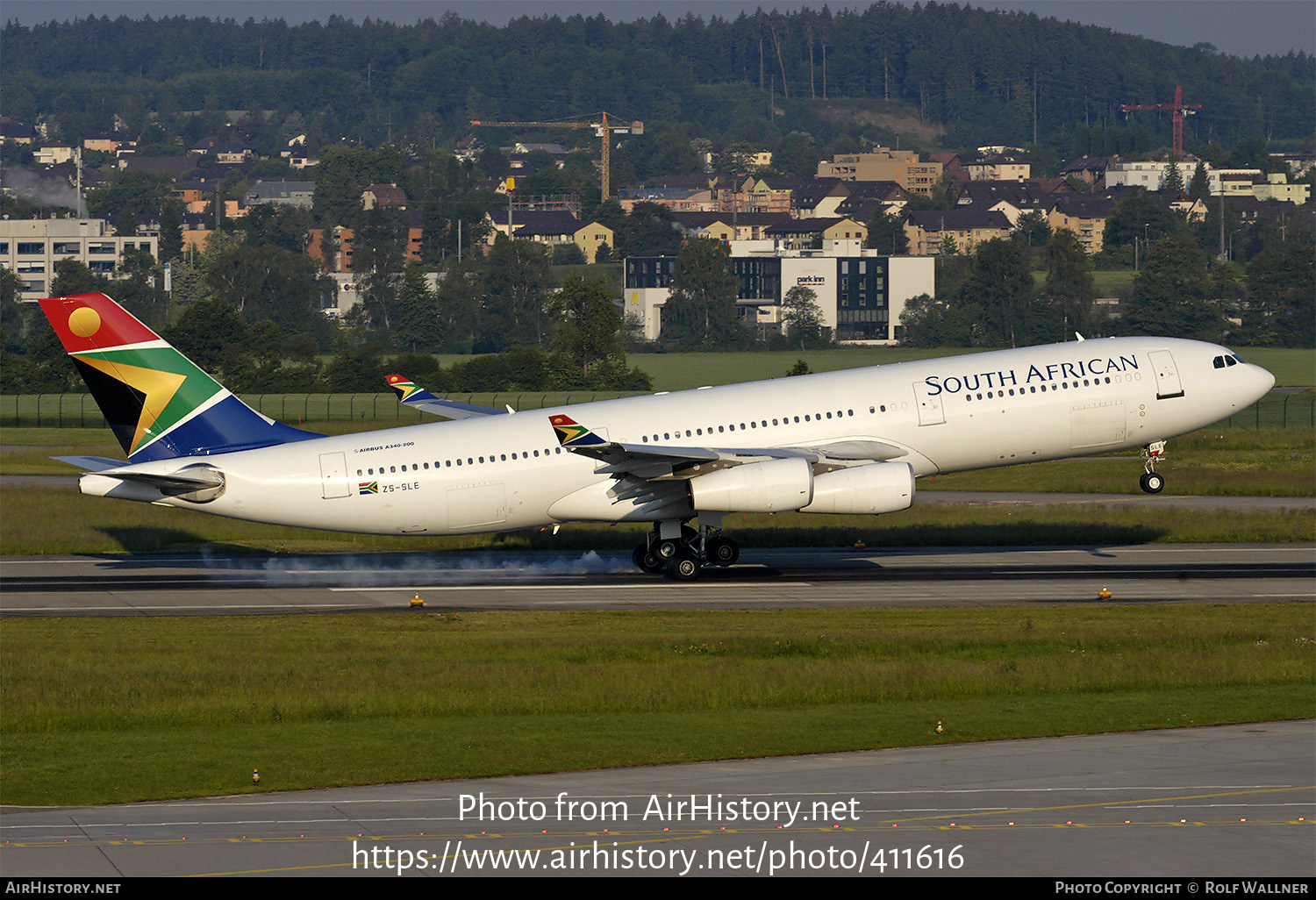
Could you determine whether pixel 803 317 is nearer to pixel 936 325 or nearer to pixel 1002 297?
pixel 936 325

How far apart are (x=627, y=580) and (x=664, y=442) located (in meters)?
4.60

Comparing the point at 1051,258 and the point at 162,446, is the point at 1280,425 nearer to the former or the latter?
the point at 162,446

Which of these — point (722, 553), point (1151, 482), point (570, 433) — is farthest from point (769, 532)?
point (570, 433)

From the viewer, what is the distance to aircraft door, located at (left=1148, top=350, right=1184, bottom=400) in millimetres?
46500

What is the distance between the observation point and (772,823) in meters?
20.9


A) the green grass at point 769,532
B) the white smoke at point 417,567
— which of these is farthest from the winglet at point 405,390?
the white smoke at point 417,567

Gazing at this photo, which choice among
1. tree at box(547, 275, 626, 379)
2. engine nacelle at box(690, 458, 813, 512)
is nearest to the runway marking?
engine nacelle at box(690, 458, 813, 512)

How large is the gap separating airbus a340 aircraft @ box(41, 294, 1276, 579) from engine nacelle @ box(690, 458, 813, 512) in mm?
48

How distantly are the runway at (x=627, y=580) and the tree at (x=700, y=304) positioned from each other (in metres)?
128

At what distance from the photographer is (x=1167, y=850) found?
63.3 ft

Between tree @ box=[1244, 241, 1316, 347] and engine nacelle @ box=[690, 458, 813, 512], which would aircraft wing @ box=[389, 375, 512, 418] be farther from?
tree @ box=[1244, 241, 1316, 347]

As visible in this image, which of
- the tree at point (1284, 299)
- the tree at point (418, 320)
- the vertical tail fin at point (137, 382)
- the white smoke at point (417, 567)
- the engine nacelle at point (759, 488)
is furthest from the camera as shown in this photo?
the tree at point (418, 320)

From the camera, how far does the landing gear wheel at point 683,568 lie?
4678cm

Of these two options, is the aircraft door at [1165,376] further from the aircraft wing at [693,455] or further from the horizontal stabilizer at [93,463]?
the horizontal stabilizer at [93,463]
